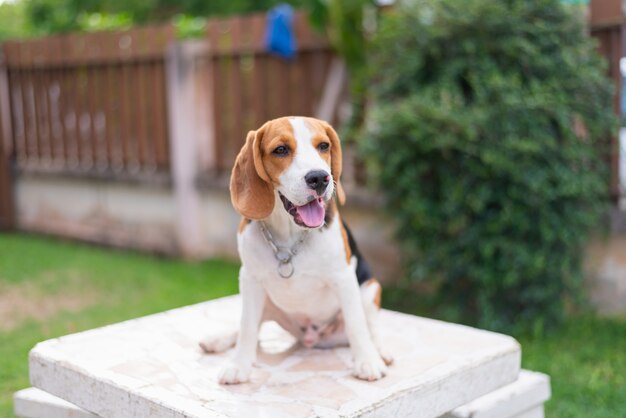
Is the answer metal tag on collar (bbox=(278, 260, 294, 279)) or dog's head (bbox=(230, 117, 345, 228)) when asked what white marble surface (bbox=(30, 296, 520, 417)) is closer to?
metal tag on collar (bbox=(278, 260, 294, 279))

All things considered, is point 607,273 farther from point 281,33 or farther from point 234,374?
point 281,33

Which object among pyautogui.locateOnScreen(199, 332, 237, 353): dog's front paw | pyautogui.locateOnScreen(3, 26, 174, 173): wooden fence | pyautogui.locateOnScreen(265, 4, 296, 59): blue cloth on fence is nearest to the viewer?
pyautogui.locateOnScreen(199, 332, 237, 353): dog's front paw

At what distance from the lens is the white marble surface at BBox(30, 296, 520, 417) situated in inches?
98.3

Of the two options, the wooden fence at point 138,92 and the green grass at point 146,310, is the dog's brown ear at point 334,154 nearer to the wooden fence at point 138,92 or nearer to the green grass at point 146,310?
the green grass at point 146,310

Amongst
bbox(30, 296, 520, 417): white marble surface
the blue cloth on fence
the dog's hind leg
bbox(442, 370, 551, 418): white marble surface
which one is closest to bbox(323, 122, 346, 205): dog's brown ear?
the dog's hind leg

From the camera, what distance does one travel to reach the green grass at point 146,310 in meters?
3.83

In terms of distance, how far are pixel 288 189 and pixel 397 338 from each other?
47.4 inches

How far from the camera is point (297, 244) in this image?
2574 millimetres

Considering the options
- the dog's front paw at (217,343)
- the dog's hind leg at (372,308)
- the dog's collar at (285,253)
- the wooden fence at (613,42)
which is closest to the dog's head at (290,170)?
the dog's collar at (285,253)

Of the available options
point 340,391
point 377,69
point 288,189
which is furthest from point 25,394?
point 377,69

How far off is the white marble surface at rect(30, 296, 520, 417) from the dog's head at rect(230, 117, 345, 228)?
639 mm

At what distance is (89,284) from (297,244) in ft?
13.7

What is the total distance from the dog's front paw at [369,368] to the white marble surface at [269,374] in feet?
0.11

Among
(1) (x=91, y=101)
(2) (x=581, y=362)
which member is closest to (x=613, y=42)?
(2) (x=581, y=362)
